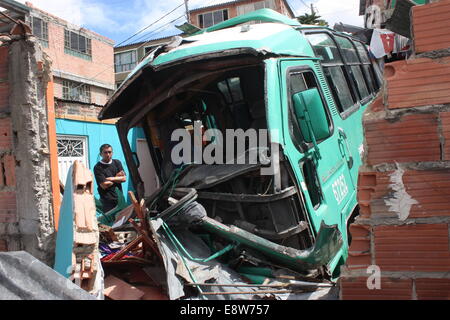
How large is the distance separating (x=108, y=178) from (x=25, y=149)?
2543 mm

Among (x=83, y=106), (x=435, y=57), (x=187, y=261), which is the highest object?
(x=83, y=106)

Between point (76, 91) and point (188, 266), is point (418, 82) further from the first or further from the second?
point (76, 91)

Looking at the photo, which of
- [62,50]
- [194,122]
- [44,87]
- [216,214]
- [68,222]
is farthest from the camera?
Answer: [62,50]

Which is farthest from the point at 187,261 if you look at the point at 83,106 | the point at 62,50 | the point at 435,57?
the point at 62,50

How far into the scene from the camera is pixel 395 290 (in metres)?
1.79

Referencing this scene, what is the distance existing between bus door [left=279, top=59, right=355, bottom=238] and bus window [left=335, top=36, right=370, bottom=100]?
1468mm

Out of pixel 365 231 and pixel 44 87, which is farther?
pixel 44 87

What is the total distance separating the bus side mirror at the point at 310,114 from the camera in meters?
3.06

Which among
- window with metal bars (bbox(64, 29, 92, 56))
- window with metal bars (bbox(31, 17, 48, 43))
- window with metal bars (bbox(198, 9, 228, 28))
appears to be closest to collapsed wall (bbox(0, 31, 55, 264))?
window with metal bars (bbox(31, 17, 48, 43))

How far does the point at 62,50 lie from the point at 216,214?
76.1 ft

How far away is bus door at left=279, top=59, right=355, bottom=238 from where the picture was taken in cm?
305

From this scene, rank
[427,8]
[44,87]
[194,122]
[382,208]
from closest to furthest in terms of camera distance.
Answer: [427,8]
[382,208]
[44,87]
[194,122]

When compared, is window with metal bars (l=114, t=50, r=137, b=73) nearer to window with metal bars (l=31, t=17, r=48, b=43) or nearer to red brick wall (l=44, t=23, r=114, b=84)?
red brick wall (l=44, t=23, r=114, b=84)
